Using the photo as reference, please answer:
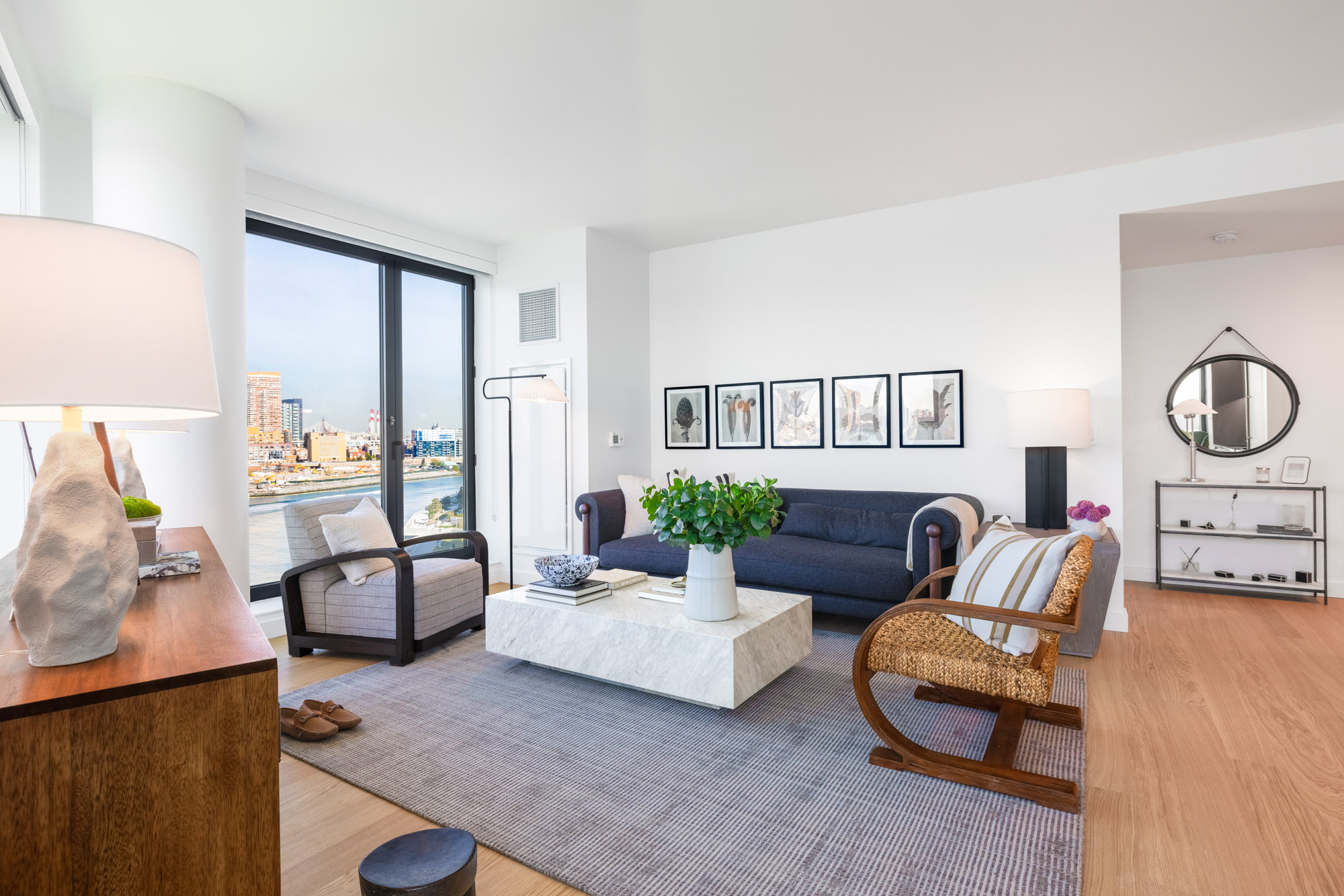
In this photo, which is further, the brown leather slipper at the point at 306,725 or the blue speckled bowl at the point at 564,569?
the blue speckled bowl at the point at 564,569

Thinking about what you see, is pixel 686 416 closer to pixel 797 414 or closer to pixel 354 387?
pixel 797 414

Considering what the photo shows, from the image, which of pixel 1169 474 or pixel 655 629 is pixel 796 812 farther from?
pixel 1169 474

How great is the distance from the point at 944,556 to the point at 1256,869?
6.52ft

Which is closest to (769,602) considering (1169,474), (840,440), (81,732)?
(840,440)

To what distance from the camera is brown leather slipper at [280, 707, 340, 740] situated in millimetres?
2572

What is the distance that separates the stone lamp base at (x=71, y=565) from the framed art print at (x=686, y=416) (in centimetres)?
477

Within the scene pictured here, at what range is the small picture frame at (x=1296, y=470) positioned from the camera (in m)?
4.93

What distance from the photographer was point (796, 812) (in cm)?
207

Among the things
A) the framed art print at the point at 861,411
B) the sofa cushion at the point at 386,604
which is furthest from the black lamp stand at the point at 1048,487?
the sofa cushion at the point at 386,604

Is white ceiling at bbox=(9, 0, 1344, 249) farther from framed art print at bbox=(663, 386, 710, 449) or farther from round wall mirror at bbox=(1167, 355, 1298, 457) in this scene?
round wall mirror at bbox=(1167, 355, 1298, 457)

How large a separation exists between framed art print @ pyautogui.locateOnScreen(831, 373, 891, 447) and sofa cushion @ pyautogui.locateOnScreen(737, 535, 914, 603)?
3.18 ft

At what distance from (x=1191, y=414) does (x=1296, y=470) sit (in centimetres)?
79

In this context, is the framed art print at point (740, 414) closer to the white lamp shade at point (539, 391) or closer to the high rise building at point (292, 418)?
the white lamp shade at point (539, 391)

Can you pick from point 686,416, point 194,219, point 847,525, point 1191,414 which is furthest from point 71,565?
point 1191,414
